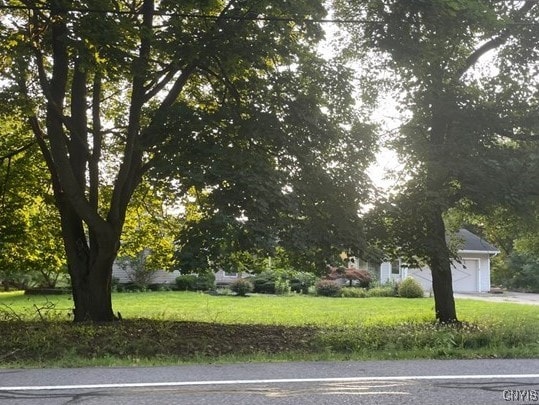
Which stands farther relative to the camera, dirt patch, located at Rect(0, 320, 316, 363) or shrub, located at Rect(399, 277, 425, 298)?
shrub, located at Rect(399, 277, 425, 298)

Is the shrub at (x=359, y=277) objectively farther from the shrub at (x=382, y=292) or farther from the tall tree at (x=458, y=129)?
the tall tree at (x=458, y=129)

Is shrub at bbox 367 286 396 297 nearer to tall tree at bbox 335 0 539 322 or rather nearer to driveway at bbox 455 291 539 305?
driveway at bbox 455 291 539 305

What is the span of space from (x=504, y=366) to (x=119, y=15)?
8712mm

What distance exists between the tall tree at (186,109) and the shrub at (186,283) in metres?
21.1

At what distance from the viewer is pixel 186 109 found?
11289 mm

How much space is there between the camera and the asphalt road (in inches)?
231

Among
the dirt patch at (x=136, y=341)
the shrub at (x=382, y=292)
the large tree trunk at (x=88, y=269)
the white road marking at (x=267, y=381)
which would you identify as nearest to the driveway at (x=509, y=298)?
the shrub at (x=382, y=292)

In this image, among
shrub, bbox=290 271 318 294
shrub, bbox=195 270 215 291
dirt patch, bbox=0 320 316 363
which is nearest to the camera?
dirt patch, bbox=0 320 316 363

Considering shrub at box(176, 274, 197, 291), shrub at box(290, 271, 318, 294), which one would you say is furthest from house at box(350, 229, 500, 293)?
shrub at box(176, 274, 197, 291)

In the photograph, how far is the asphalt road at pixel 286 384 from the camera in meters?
5.87

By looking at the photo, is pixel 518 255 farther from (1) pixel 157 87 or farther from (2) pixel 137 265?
(1) pixel 157 87

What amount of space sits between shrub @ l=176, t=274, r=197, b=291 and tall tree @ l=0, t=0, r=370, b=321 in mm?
21139

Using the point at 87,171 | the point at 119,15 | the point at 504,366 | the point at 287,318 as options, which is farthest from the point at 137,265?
the point at 504,366

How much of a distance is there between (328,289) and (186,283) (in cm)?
862
